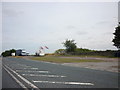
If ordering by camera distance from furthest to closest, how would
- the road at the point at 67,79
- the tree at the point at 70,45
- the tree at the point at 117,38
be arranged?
the tree at the point at 70,45 → the tree at the point at 117,38 → the road at the point at 67,79

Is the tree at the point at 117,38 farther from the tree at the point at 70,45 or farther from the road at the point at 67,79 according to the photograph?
the road at the point at 67,79

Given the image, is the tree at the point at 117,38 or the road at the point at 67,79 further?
the tree at the point at 117,38

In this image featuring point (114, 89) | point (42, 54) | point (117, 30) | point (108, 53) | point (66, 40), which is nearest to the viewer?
point (114, 89)

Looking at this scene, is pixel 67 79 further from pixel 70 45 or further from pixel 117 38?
pixel 70 45

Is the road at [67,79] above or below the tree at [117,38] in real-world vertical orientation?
below

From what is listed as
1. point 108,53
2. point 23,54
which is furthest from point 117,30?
point 23,54

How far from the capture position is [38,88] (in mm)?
8234

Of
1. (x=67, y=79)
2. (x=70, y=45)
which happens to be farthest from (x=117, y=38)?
(x=67, y=79)

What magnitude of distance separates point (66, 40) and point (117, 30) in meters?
41.3

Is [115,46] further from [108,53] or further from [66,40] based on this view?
[66,40]

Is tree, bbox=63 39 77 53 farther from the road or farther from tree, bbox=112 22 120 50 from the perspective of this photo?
the road

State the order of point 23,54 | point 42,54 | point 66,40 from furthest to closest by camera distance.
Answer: point 66,40 < point 23,54 < point 42,54

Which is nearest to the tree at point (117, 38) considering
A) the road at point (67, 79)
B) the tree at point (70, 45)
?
the tree at point (70, 45)

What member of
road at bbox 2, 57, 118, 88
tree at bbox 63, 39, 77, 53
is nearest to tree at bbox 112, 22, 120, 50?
tree at bbox 63, 39, 77, 53
